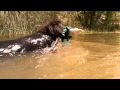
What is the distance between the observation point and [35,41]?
714 centimetres

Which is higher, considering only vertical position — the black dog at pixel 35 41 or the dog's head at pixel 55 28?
the dog's head at pixel 55 28

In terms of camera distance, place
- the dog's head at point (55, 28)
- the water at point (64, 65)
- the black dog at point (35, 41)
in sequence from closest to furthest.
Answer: the water at point (64, 65)
the black dog at point (35, 41)
the dog's head at point (55, 28)

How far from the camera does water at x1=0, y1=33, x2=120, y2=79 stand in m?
4.62

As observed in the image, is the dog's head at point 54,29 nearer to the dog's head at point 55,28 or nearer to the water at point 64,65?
the dog's head at point 55,28

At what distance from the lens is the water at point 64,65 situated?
4.62m

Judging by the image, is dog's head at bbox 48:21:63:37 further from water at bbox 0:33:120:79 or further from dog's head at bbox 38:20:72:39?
water at bbox 0:33:120:79

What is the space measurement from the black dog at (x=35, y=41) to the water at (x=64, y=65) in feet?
0.91

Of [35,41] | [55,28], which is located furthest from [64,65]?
[55,28]

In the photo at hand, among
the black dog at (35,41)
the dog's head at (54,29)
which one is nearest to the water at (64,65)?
the black dog at (35,41)

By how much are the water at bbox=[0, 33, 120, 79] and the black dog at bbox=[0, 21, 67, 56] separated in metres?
0.28

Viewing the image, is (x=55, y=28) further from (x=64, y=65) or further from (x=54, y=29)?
(x=64, y=65)

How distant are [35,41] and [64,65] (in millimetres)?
1798
